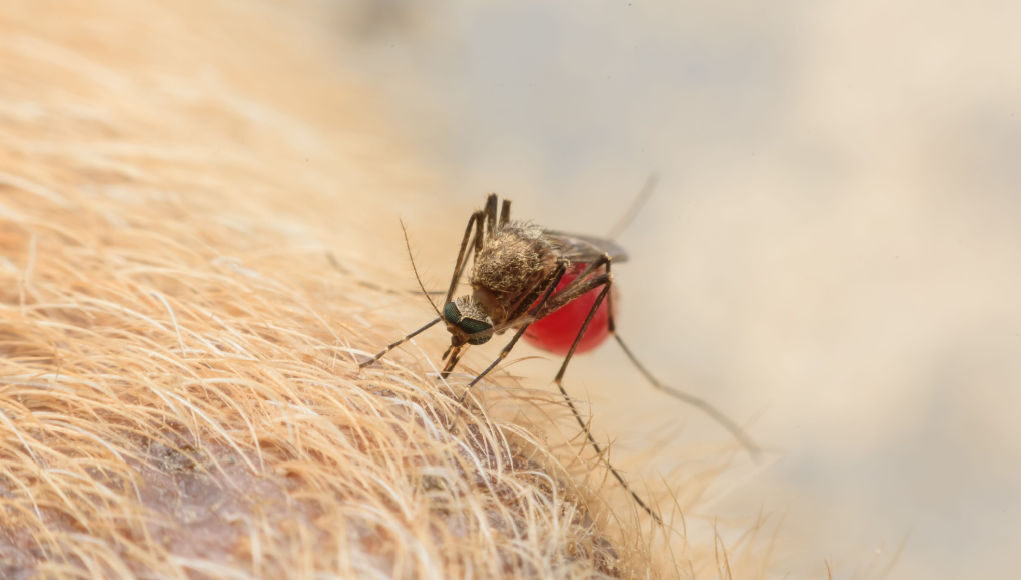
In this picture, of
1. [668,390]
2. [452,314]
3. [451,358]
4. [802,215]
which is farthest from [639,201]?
[451,358]

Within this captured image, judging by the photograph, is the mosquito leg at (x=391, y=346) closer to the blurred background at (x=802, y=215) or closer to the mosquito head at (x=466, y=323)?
the mosquito head at (x=466, y=323)

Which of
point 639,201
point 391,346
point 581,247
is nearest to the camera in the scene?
point 391,346

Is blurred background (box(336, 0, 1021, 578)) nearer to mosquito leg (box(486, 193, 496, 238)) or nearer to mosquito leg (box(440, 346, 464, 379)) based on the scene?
mosquito leg (box(486, 193, 496, 238))

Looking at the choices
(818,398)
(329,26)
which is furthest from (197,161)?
(329,26)

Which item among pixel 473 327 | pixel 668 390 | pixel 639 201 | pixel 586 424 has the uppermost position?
pixel 473 327

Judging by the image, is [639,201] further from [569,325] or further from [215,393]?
[215,393]

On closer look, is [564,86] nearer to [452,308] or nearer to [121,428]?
[452,308]

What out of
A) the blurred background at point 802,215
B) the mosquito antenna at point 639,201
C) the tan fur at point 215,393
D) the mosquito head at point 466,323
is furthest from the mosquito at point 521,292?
the mosquito antenna at point 639,201
